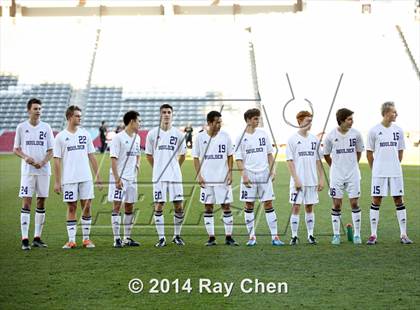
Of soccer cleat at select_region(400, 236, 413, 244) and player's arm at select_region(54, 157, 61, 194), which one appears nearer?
player's arm at select_region(54, 157, 61, 194)

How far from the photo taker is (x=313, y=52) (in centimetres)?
4762

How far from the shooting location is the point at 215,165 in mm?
11094

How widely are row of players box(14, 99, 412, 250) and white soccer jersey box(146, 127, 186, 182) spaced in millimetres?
14

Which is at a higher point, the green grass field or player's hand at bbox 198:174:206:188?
player's hand at bbox 198:174:206:188

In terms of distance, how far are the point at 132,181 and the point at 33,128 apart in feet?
5.27

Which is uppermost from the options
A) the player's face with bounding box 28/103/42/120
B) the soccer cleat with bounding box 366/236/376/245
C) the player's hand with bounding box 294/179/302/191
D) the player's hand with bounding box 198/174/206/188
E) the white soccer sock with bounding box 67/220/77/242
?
the player's face with bounding box 28/103/42/120

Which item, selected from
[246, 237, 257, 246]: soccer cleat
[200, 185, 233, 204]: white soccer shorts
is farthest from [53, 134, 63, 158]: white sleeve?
[246, 237, 257, 246]: soccer cleat

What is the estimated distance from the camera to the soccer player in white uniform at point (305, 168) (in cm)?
1100

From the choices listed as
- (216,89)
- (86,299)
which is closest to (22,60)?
(216,89)

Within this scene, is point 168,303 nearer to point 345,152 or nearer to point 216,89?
point 345,152

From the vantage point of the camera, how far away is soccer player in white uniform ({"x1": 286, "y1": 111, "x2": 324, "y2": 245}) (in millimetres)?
→ 11000

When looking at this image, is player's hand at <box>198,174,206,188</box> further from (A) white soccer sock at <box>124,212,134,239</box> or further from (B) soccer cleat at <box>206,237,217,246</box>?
(A) white soccer sock at <box>124,212,134,239</box>

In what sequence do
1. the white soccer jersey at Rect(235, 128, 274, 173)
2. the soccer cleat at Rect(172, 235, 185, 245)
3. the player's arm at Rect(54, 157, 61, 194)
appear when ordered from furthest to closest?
the soccer cleat at Rect(172, 235, 185, 245) < the white soccer jersey at Rect(235, 128, 274, 173) < the player's arm at Rect(54, 157, 61, 194)

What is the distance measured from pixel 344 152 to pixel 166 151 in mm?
2529
